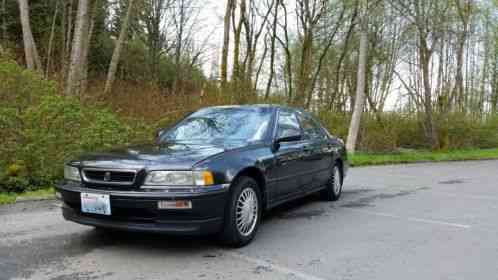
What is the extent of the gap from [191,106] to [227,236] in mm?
9136

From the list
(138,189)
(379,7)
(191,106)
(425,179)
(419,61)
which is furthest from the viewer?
(419,61)

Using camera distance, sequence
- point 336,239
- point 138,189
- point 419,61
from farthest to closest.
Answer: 1. point 419,61
2. point 336,239
3. point 138,189

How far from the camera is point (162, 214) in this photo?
3.60 metres

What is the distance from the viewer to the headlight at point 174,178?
364 cm

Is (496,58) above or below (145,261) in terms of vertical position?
above

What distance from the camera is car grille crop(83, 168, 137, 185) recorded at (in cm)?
370

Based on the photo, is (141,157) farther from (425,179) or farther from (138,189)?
(425,179)

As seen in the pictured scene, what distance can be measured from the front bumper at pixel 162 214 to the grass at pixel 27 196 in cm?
315

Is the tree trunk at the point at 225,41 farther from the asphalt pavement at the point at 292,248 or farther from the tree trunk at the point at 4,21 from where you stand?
the asphalt pavement at the point at 292,248

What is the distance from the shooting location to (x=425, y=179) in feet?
32.4

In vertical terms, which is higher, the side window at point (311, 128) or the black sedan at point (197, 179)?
the side window at point (311, 128)

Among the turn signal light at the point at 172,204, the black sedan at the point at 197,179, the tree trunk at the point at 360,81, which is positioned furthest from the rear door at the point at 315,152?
the tree trunk at the point at 360,81

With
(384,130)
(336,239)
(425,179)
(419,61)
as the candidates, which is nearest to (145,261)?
(336,239)

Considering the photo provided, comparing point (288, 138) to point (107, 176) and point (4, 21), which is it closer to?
point (107, 176)
